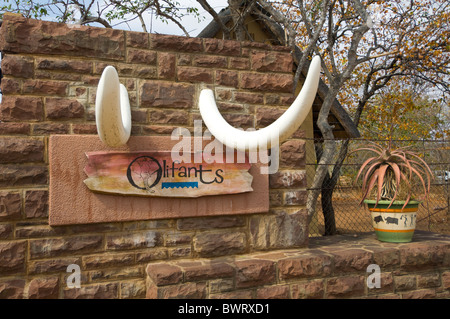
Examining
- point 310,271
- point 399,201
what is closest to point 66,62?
point 310,271

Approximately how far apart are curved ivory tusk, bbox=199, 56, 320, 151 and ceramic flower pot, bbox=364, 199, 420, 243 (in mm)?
1324

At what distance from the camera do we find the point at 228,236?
8.20 feet

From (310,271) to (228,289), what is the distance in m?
0.59

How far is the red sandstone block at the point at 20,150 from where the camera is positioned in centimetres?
211

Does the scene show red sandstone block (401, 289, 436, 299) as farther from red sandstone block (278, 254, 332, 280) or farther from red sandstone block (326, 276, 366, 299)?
red sandstone block (278, 254, 332, 280)

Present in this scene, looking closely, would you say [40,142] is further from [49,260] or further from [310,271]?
[310,271]

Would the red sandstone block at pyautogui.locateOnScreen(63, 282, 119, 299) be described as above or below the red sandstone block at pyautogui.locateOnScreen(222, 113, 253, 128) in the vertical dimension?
below

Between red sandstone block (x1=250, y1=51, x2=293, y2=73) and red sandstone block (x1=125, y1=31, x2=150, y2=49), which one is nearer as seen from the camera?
red sandstone block (x1=125, y1=31, x2=150, y2=49)

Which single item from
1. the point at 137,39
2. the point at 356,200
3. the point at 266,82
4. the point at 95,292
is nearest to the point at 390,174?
the point at 266,82

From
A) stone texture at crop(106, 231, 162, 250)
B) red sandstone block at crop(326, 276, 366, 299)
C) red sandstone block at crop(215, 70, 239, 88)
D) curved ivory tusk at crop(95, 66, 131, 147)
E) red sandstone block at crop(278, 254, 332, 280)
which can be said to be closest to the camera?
curved ivory tusk at crop(95, 66, 131, 147)

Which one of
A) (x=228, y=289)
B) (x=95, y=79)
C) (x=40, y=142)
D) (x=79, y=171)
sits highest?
(x=95, y=79)

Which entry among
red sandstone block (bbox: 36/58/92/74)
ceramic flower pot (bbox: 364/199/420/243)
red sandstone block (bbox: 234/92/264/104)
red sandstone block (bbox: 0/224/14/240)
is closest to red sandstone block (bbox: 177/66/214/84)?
red sandstone block (bbox: 234/92/264/104)

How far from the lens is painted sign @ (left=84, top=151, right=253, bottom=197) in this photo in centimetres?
221

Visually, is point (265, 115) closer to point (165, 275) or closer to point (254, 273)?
point (254, 273)
